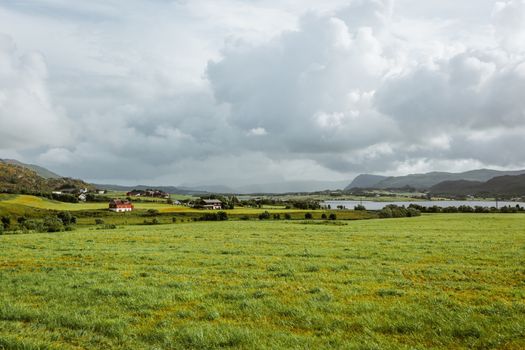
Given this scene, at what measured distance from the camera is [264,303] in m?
13.3

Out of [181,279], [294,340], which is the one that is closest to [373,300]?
[294,340]

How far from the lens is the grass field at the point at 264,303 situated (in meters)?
10.1

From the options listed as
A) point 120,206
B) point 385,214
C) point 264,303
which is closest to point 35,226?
point 264,303

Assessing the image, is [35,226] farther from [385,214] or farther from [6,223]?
→ [385,214]

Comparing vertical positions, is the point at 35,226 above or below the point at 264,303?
below

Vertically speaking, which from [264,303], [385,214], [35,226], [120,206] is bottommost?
[385,214]

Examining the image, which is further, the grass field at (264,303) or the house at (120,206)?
the house at (120,206)

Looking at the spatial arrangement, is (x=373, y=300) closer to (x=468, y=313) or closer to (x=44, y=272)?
(x=468, y=313)

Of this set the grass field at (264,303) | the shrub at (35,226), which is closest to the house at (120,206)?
the shrub at (35,226)

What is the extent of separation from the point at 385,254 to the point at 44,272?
20.1 meters

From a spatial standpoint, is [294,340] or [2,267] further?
[2,267]

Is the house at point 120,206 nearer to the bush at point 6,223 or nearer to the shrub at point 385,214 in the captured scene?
the bush at point 6,223

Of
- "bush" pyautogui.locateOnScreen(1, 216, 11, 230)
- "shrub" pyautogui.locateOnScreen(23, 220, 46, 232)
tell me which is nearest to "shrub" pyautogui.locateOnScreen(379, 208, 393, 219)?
"shrub" pyautogui.locateOnScreen(23, 220, 46, 232)

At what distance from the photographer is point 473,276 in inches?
709
